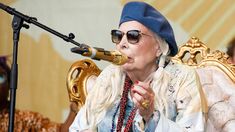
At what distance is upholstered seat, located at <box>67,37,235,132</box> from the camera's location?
6.73 ft

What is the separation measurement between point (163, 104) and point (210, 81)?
52cm

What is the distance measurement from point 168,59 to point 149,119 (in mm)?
335

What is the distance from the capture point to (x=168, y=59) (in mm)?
1801

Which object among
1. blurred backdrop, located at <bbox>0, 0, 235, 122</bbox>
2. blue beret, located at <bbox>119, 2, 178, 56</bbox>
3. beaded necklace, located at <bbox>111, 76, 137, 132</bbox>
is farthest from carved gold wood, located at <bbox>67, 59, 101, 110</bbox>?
blue beret, located at <bbox>119, 2, 178, 56</bbox>

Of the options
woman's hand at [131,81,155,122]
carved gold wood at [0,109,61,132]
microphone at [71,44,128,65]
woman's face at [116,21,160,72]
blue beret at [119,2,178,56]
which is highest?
blue beret at [119,2,178,56]

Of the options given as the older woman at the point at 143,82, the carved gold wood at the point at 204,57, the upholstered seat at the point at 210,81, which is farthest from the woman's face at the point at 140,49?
the carved gold wood at the point at 204,57

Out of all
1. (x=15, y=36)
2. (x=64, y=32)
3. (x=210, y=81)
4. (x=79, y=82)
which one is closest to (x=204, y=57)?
(x=210, y=81)

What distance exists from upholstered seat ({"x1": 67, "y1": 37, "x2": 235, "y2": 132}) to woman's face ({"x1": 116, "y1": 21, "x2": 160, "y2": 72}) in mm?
325

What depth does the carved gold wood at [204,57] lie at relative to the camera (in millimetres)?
2154

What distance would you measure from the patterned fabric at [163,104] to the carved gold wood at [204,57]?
415 mm

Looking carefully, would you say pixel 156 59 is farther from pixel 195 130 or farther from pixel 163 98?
pixel 195 130

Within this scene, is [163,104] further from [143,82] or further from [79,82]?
[79,82]

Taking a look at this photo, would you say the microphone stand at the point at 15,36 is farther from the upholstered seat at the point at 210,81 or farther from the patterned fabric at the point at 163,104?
the upholstered seat at the point at 210,81

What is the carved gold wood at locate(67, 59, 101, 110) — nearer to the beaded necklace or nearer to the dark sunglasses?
the beaded necklace
